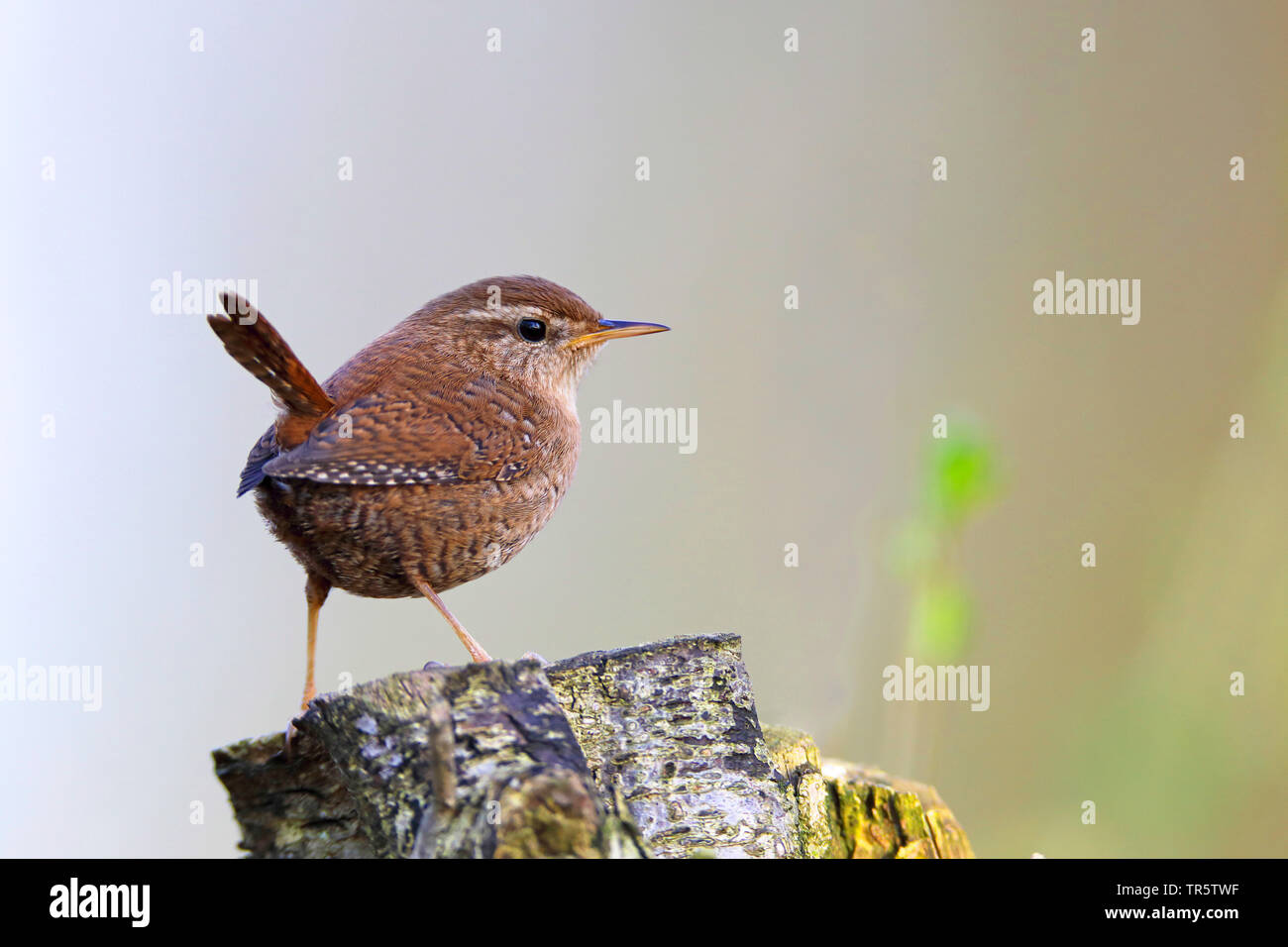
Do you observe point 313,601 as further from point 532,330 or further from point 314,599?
point 532,330

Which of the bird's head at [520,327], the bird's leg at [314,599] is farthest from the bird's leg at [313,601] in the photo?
the bird's head at [520,327]

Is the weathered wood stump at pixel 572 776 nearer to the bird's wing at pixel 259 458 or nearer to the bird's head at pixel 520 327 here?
the bird's wing at pixel 259 458

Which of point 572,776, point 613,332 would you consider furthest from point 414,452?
point 572,776

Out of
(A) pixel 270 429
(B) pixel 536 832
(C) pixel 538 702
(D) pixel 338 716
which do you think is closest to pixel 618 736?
(C) pixel 538 702

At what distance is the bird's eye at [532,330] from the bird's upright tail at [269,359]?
870mm

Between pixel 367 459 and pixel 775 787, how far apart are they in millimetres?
1544

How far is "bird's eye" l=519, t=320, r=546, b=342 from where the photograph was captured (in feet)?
12.4

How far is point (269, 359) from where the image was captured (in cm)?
285

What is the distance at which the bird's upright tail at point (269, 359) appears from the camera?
270 centimetres

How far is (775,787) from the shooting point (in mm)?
2865

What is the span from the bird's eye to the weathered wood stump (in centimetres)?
137

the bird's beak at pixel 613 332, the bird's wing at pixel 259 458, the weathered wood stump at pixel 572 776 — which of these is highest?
the bird's beak at pixel 613 332
